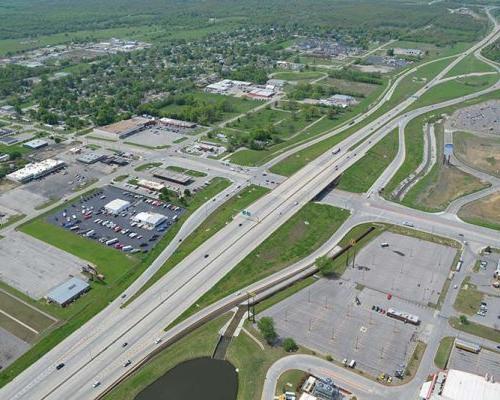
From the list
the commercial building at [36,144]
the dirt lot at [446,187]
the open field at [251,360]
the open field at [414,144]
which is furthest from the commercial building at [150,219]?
the dirt lot at [446,187]

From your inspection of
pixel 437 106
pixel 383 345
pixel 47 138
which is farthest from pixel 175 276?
pixel 437 106

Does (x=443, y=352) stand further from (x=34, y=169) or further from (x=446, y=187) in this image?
(x=34, y=169)

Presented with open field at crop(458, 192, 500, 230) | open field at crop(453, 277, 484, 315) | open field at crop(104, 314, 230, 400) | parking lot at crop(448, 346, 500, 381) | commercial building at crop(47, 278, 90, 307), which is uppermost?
open field at crop(458, 192, 500, 230)

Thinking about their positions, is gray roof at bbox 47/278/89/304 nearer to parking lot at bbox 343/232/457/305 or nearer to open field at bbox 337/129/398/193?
parking lot at bbox 343/232/457/305

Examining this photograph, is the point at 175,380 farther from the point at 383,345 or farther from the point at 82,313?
the point at 383,345

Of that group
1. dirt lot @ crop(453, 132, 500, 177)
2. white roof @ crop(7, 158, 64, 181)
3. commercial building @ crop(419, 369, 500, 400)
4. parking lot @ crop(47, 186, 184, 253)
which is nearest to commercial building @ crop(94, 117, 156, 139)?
white roof @ crop(7, 158, 64, 181)

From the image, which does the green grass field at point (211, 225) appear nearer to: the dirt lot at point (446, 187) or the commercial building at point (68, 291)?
the commercial building at point (68, 291)

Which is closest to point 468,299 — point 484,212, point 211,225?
point 484,212
